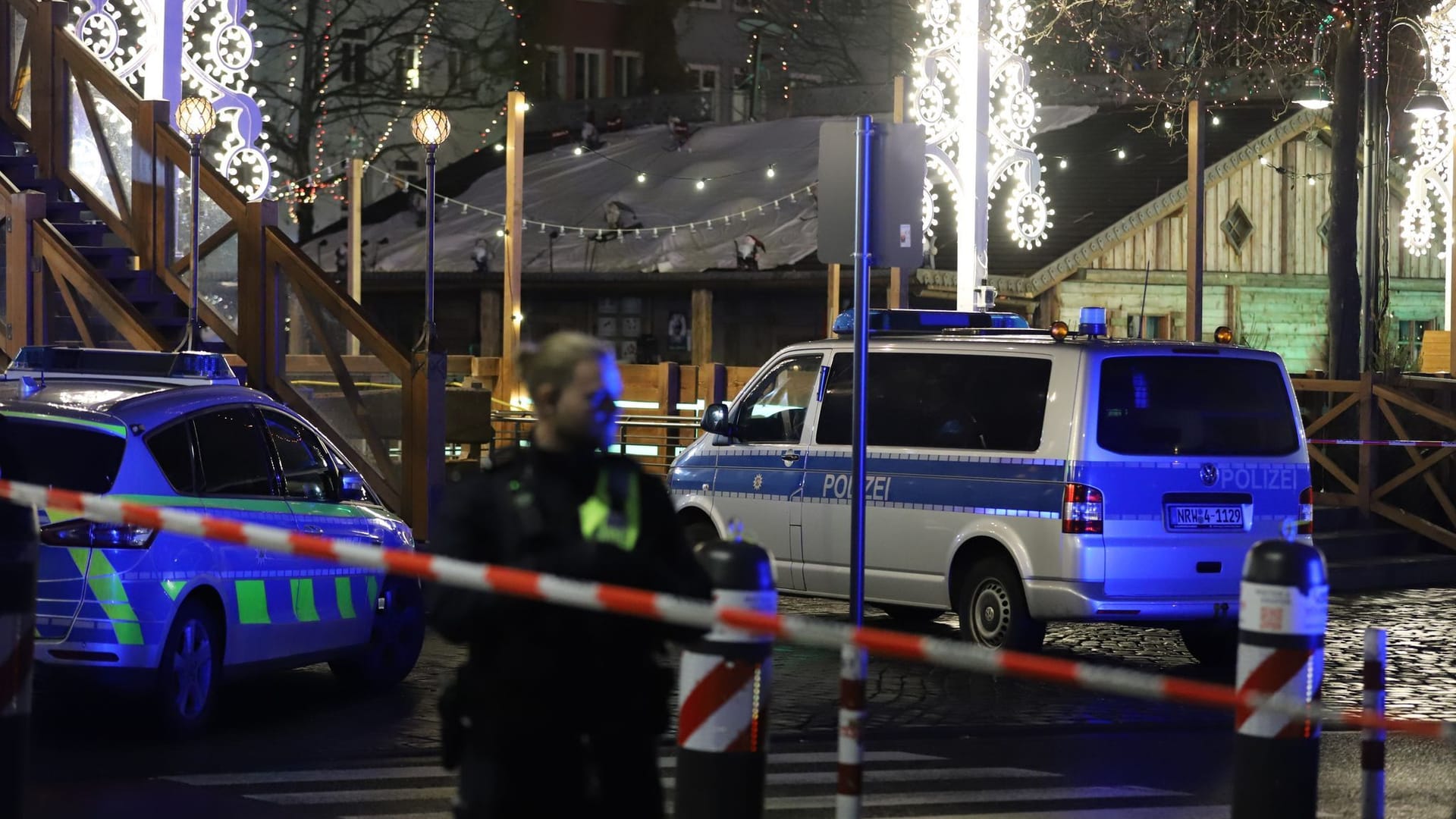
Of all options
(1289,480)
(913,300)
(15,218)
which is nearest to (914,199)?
(1289,480)

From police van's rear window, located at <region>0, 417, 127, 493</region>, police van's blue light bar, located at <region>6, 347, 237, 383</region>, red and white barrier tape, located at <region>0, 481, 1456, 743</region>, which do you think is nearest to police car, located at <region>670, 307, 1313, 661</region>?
police van's blue light bar, located at <region>6, 347, 237, 383</region>

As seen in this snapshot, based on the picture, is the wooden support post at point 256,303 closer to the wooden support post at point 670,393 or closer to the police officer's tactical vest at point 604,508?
the wooden support post at point 670,393

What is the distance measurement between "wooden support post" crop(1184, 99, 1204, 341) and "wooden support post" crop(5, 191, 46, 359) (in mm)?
11754

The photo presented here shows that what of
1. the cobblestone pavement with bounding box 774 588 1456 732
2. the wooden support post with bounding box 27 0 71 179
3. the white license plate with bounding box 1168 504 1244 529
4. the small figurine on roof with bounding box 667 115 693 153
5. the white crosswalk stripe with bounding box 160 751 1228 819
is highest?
the small figurine on roof with bounding box 667 115 693 153

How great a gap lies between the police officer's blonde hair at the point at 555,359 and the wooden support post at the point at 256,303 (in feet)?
42.9

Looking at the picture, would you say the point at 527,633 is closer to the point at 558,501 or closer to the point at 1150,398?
the point at 558,501

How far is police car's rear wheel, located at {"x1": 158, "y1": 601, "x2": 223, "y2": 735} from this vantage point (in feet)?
31.3

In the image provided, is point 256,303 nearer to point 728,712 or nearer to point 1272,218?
point 728,712

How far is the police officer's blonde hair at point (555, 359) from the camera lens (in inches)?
201

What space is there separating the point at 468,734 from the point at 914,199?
6.77m

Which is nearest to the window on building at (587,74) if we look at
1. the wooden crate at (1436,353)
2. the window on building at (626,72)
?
the window on building at (626,72)

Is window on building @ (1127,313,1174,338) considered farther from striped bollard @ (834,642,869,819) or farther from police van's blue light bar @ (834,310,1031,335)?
striped bollard @ (834,642,869,819)

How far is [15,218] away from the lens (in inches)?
676

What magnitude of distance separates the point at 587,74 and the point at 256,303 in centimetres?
3348
